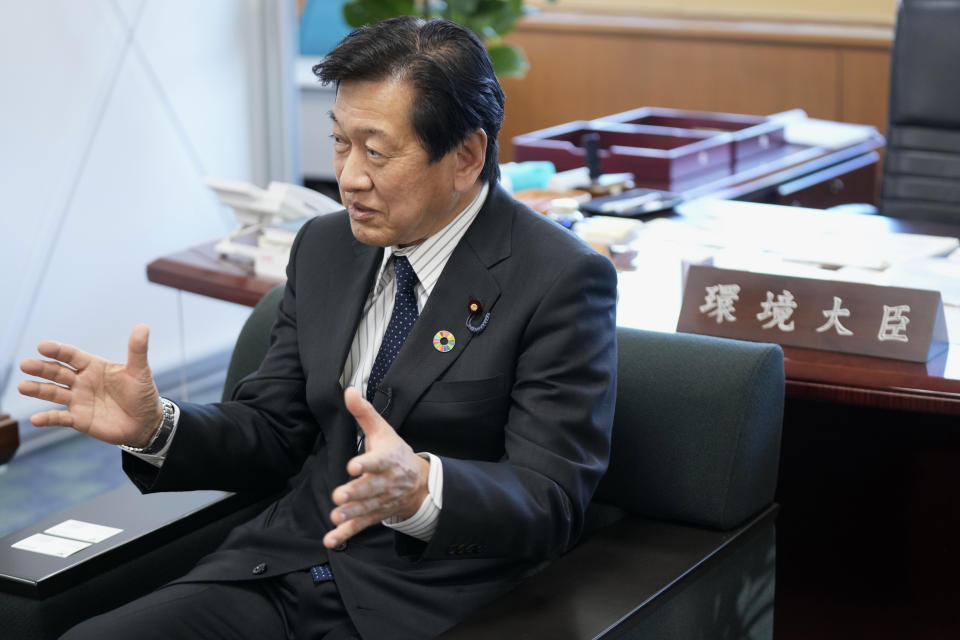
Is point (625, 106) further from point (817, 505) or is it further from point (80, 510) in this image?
point (80, 510)

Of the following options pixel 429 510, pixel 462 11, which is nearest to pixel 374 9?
pixel 462 11

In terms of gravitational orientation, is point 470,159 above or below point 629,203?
above

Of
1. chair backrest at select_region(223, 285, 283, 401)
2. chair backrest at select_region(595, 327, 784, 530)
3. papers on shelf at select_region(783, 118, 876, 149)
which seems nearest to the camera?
chair backrest at select_region(595, 327, 784, 530)

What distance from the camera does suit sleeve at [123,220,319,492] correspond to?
5.56 ft

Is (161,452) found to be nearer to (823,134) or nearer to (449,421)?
(449,421)

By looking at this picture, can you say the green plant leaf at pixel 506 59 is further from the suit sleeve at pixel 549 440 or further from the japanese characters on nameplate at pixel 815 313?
the suit sleeve at pixel 549 440

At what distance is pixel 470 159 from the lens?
5.37 feet

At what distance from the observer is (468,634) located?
1.47 m

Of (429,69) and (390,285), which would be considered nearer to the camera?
(429,69)

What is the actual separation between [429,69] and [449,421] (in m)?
0.46

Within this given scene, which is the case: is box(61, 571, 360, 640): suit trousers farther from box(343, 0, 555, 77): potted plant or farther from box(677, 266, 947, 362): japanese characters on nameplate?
box(343, 0, 555, 77): potted plant

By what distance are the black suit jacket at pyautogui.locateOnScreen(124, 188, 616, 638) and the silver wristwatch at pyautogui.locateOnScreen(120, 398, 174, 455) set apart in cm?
2

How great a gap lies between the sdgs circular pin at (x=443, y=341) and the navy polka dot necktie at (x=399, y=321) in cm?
7

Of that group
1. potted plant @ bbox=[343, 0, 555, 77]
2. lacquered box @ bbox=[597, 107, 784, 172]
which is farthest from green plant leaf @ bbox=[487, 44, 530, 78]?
lacquered box @ bbox=[597, 107, 784, 172]
